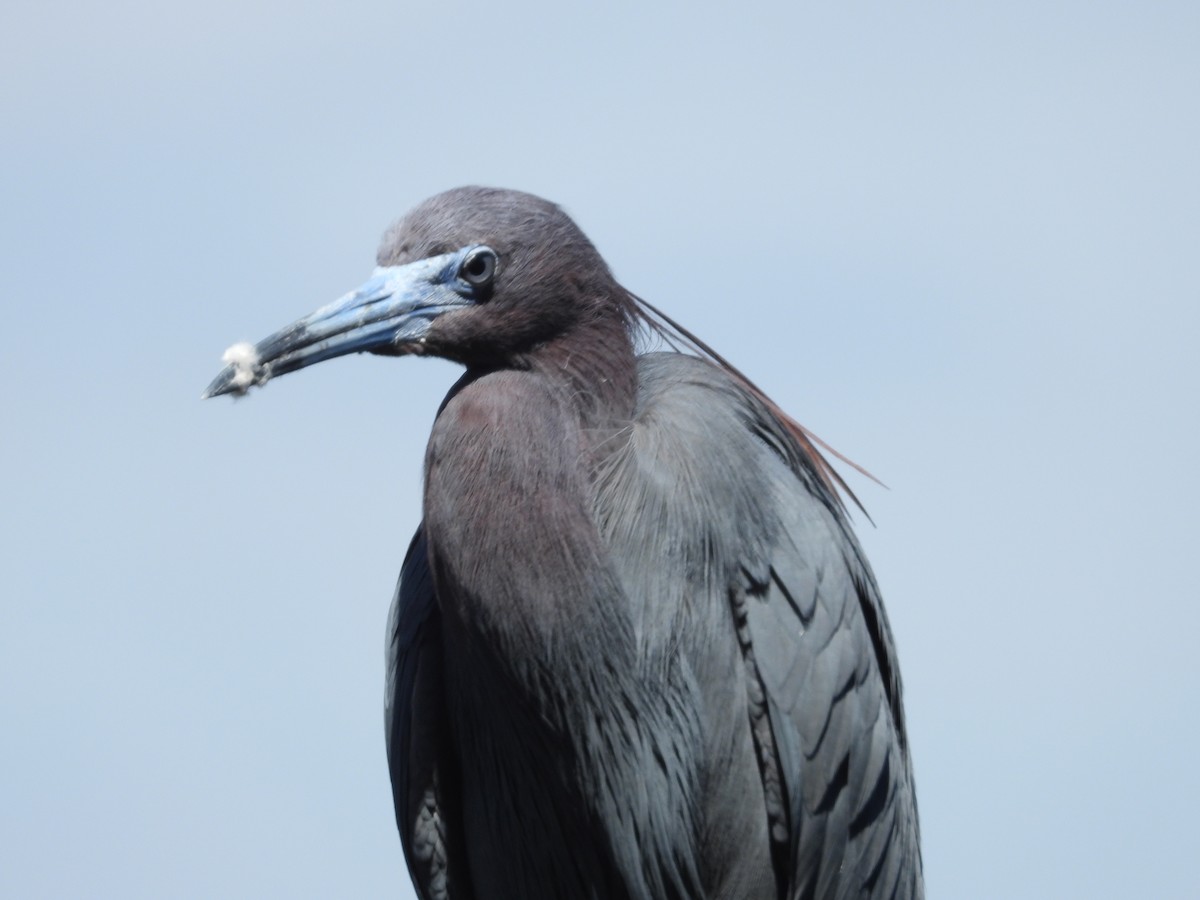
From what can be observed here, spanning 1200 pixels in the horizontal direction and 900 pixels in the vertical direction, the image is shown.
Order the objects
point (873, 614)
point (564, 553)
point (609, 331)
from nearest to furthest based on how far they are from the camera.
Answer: point (564, 553) < point (609, 331) < point (873, 614)

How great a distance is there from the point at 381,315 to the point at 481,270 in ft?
1.12

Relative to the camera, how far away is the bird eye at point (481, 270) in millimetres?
4953

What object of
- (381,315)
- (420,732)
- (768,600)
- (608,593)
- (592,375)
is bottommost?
(420,732)

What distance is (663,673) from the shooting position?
504 centimetres

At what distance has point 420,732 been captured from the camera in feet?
18.7

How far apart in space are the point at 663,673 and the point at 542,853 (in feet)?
2.91

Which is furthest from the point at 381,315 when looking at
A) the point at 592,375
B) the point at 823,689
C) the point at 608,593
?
the point at 823,689

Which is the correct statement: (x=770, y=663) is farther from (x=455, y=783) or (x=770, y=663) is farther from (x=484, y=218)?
(x=484, y=218)

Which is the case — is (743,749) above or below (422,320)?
below

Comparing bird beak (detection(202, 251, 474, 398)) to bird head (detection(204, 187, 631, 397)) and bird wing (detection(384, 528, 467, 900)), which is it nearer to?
bird head (detection(204, 187, 631, 397))

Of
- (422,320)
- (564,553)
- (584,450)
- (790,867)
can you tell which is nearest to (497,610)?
(564,553)

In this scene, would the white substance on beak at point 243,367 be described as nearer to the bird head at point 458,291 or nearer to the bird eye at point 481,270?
the bird head at point 458,291

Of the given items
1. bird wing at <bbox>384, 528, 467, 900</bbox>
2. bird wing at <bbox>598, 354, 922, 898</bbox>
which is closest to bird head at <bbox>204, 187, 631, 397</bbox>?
bird wing at <bbox>598, 354, 922, 898</bbox>

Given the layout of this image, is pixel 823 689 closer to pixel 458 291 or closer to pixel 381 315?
pixel 458 291
